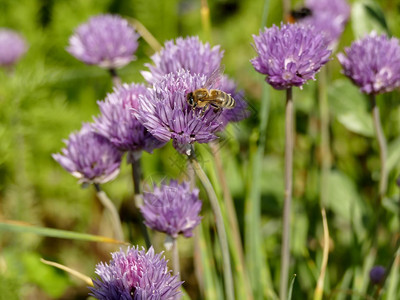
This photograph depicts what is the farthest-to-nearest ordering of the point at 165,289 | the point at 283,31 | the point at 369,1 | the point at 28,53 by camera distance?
the point at 28,53 < the point at 369,1 < the point at 283,31 < the point at 165,289

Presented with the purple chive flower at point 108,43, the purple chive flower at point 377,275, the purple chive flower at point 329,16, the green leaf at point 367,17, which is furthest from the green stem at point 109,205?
the green leaf at point 367,17

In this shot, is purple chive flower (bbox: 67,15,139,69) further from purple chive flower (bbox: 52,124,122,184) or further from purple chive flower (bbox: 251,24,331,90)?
purple chive flower (bbox: 251,24,331,90)

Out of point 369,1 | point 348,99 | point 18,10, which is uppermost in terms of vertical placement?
point 18,10

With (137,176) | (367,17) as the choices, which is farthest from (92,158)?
(367,17)

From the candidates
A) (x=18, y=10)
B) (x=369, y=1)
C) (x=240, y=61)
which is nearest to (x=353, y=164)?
(x=369, y=1)

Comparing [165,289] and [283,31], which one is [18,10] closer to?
[283,31]

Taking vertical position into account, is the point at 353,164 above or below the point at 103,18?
below
